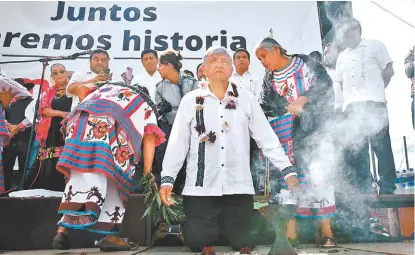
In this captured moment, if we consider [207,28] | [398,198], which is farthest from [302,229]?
[207,28]

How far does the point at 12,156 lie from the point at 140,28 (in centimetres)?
255

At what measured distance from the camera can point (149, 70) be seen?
17.6 feet

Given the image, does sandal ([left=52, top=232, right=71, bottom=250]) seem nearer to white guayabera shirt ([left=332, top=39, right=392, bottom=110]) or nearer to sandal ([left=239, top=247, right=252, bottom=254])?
sandal ([left=239, top=247, right=252, bottom=254])

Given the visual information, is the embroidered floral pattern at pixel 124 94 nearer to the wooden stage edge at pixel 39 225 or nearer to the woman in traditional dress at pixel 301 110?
the wooden stage edge at pixel 39 225

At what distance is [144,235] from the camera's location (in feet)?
11.8

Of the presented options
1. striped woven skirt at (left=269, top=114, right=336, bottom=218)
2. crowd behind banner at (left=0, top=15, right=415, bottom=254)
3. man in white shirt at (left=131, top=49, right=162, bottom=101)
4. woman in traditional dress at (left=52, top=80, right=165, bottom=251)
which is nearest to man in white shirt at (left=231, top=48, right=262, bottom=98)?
crowd behind banner at (left=0, top=15, right=415, bottom=254)

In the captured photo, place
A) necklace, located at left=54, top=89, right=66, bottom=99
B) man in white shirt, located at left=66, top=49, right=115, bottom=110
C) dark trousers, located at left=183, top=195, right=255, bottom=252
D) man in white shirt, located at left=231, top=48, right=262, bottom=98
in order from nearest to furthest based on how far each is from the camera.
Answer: dark trousers, located at left=183, top=195, right=255, bottom=252
man in white shirt, located at left=66, top=49, right=115, bottom=110
necklace, located at left=54, top=89, right=66, bottom=99
man in white shirt, located at left=231, top=48, right=262, bottom=98

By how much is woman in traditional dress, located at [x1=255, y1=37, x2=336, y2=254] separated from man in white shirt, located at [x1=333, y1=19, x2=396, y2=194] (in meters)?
0.46

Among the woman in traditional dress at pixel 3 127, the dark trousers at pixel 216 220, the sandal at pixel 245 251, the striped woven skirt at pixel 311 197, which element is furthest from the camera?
the woman in traditional dress at pixel 3 127

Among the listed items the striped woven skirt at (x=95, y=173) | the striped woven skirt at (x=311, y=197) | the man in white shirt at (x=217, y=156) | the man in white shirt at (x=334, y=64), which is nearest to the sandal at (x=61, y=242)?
the striped woven skirt at (x=95, y=173)

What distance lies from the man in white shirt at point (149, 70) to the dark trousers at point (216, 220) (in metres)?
2.42

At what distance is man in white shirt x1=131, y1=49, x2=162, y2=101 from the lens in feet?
17.2

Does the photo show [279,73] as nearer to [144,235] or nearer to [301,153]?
[301,153]

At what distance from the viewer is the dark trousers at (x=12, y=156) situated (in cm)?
484
